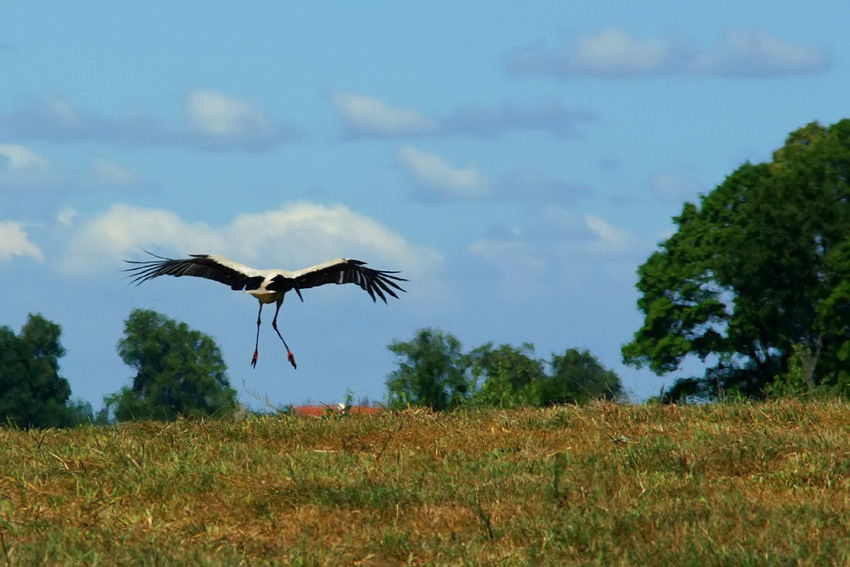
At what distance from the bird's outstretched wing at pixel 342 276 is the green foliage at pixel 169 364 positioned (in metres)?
61.3

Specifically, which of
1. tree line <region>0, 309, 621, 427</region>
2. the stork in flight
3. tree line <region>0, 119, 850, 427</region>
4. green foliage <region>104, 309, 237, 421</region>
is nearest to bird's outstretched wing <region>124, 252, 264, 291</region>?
the stork in flight

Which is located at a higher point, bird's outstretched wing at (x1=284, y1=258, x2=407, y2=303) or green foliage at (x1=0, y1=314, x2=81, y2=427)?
green foliage at (x1=0, y1=314, x2=81, y2=427)

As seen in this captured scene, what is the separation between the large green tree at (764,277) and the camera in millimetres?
40500

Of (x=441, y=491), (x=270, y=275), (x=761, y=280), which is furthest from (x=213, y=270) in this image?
(x=761, y=280)

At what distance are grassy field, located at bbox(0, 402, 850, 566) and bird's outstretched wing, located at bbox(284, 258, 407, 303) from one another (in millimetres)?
4728

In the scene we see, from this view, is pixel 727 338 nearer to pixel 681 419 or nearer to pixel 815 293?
pixel 815 293

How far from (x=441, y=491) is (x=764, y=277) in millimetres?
34707

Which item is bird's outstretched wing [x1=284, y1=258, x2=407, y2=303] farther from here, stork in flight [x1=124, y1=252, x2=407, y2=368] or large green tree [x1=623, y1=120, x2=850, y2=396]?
large green tree [x1=623, y1=120, x2=850, y2=396]

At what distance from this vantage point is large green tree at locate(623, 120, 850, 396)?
40500 mm

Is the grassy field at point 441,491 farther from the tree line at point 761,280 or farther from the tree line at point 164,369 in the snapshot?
the tree line at point 164,369

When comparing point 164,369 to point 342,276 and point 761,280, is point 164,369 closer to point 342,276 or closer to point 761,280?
point 761,280

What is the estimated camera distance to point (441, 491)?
856cm

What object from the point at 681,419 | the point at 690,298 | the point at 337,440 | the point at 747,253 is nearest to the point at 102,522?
the point at 337,440

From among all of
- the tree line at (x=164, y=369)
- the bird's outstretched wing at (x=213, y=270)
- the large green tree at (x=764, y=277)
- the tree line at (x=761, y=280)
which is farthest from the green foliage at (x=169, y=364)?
the bird's outstretched wing at (x=213, y=270)
